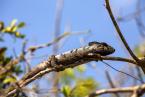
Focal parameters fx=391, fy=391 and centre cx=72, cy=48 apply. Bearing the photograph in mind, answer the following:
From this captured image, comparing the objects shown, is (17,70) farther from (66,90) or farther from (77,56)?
(77,56)

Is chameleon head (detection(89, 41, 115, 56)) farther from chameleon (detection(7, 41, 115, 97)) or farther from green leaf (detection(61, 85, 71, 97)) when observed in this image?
green leaf (detection(61, 85, 71, 97))

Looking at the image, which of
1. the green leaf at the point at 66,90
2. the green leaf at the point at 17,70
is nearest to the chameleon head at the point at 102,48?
the green leaf at the point at 66,90

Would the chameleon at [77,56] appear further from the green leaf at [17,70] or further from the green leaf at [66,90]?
the green leaf at [17,70]

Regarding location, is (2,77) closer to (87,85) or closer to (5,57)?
(5,57)

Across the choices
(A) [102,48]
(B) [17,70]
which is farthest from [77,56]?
(B) [17,70]

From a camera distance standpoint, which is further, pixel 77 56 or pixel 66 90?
pixel 66 90

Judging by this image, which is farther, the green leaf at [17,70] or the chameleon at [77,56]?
the green leaf at [17,70]

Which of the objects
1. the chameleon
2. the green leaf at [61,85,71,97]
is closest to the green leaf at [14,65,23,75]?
the green leaf at [61,85,71,97]

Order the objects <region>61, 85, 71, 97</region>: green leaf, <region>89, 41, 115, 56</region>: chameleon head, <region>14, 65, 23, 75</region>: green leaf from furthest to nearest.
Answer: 1. <region>14, 65, 23, 75</region>: green leaf
2. <region>61, 85, 71, 97</region>: green leaf
3. <region>89, 41, 115, 56</region>: chameleon head

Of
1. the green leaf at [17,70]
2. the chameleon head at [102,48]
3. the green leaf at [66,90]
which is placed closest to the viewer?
the chameleon head at [102,48]

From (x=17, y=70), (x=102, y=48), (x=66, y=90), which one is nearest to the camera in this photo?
(x=102, y=48)

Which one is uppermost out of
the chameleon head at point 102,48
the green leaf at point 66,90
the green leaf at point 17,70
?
the green leaf at point 17,70
